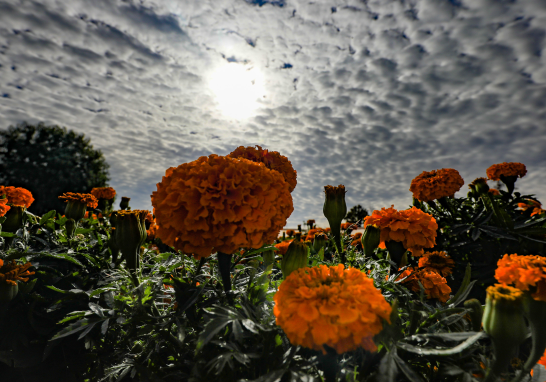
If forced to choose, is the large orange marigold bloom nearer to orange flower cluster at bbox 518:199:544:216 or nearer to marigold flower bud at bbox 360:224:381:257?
marigold flower bud at bbox 360:224:381:257

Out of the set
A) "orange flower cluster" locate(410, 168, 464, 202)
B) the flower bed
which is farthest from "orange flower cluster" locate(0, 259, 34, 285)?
"orange flower cluster" locate(410, 168, 464, 202)

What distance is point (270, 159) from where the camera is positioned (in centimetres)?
152

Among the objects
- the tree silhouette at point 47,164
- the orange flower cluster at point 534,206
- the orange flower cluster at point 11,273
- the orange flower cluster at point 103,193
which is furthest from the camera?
the tree silhouette at point 47,164

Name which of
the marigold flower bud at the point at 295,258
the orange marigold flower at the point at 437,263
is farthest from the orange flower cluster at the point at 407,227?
the marigold flower bud at the point at 295,258

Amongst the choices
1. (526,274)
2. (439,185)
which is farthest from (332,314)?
(439,185)

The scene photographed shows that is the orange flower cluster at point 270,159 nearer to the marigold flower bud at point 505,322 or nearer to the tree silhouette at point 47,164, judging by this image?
the marigold flower bud at point 505,322

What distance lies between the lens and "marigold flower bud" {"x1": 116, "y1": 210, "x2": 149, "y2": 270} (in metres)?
1.28

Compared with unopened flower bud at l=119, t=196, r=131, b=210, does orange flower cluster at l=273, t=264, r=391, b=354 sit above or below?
below

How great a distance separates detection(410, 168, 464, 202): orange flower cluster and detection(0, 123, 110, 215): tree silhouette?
18456 mm

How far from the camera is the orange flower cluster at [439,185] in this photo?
2658 millimetres

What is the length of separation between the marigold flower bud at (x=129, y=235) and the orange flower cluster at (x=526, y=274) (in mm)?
1416

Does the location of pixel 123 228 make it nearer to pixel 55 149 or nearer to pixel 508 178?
pixel 508 178

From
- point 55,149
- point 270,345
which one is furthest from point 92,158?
point 270,345

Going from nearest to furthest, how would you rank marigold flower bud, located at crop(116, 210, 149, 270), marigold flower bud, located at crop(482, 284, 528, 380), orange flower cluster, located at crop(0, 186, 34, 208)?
Answer: marigold flower bud, located at crop(482, 284, 528, 380), marigold flower bud, located at crop(116, 210, 149, 270), orange flower cluster, located at crop(0, 186, 34, 208)
